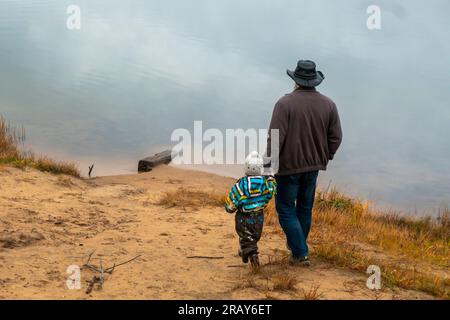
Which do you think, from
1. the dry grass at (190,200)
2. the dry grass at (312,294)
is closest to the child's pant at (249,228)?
the dry grass at (312,294)

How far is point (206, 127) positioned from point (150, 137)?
2643 millimetres

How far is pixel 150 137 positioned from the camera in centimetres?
1984

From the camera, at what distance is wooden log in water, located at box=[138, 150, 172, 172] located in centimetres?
1469

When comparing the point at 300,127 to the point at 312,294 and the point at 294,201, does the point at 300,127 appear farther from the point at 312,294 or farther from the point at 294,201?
the point at 312,294

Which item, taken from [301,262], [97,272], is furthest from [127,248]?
[301,262]

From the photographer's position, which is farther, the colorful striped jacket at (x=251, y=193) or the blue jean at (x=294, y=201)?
the blue jean at (x=294, y=201)

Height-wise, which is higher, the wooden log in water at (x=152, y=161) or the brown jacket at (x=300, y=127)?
the brown jacket at (x=300, y=127)

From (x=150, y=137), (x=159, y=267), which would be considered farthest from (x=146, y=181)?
(x=150, y=137)

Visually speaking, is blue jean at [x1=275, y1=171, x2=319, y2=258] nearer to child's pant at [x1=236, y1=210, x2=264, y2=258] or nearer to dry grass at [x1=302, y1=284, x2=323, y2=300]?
child's pant at [x1=236, y1=210, x2=264, y2=258]

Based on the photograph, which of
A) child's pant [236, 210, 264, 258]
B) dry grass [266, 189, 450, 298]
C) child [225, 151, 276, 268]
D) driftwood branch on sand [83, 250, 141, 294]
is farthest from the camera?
dry grass [266, 189, 450, 298]

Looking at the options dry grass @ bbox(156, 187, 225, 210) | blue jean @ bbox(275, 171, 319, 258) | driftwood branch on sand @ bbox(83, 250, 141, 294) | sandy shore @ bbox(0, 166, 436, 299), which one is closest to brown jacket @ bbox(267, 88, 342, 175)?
blue jean @ bbox(275, 171, 319, 258)

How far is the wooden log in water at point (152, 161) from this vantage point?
1469 centimetres

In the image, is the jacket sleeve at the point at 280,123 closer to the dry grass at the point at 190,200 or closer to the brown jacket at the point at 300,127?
the brown jacket at the point at 300,127

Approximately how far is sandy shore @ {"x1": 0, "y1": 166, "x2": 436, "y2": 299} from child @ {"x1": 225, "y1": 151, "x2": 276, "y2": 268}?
0.40 metres
